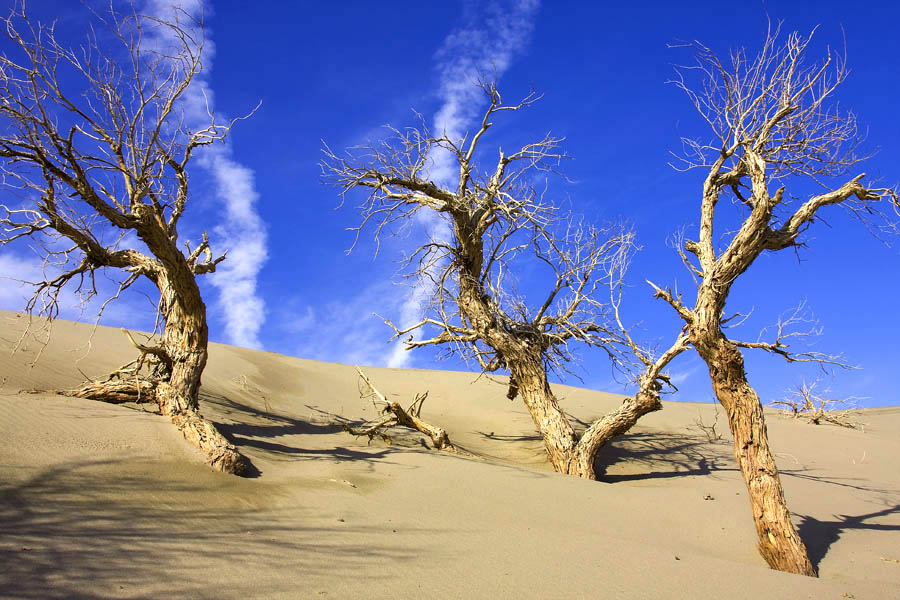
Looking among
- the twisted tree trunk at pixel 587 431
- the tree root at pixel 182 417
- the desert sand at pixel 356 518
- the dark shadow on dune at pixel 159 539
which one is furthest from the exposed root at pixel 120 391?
the twisted tree trunk at pixel 587 431

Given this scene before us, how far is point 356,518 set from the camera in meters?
4.32

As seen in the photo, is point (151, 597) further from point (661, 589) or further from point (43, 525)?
point (661, 589)

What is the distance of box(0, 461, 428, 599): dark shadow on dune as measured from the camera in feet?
8.80

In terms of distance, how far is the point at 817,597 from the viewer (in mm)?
3832

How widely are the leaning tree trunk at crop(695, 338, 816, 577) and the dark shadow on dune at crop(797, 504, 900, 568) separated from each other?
1.80 feet

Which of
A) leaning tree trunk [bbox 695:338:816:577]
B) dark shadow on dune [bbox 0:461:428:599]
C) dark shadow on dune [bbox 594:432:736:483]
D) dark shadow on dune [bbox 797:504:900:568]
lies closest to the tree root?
dark shadow on dune [bbox 0:461:428:599]

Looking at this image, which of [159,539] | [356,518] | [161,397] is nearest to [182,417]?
[161,397]

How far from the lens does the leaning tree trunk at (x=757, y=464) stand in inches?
187

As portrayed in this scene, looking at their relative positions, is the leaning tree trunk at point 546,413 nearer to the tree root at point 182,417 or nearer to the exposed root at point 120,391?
the tree root at point 182,417

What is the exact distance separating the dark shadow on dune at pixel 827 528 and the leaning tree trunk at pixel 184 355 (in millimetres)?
5429

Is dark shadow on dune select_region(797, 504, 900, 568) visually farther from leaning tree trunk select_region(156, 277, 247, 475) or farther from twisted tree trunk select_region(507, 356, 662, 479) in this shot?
leaning tree trunk select_region(156, 277, 247, 475)

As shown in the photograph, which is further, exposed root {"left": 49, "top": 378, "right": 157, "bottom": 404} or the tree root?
exposed root {"left": 49, "top": 378, "right": 157, "bottom": 404}

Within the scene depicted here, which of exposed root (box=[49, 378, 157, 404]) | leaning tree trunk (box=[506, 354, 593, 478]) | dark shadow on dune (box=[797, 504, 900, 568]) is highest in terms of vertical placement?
leaning tree trunk (box=[506, 354, 593, 478])

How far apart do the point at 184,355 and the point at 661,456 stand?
309 inches
